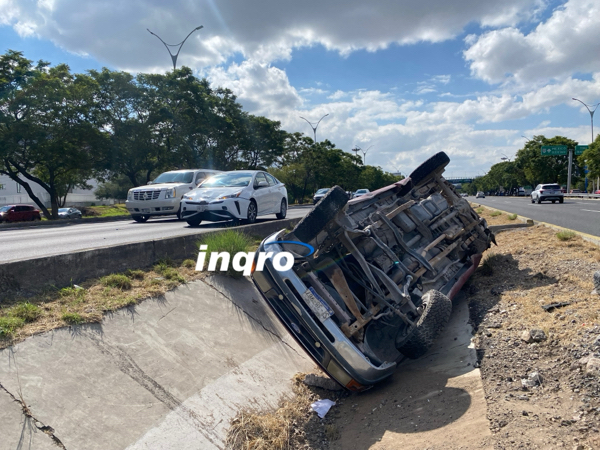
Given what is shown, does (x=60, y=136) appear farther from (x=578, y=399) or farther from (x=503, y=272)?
Result: (x=578, y=399)

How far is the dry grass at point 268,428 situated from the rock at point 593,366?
2290 millimetres

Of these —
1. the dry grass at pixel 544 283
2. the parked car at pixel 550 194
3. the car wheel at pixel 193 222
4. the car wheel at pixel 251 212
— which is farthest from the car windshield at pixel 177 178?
the parked car at pixel 550 194

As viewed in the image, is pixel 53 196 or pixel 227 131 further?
pixel 227 131

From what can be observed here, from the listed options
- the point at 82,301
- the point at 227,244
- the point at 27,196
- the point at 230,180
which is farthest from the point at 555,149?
the point at 27,196

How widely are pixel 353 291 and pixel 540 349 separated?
173 centimetres

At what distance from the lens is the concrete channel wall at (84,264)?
14.3ft

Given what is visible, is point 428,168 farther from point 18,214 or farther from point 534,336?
point 18,214

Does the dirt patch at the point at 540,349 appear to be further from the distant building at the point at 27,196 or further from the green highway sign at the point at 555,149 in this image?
the green highway sign at the point at 555,149

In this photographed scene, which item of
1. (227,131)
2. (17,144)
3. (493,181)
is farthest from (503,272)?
(493,181)

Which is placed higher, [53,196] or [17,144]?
[17,144]

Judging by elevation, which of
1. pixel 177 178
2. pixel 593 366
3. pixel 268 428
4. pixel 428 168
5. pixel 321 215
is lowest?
pixel 268 428

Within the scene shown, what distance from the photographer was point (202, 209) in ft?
34.9

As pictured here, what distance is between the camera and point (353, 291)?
477cm

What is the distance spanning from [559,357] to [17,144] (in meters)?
24.9
